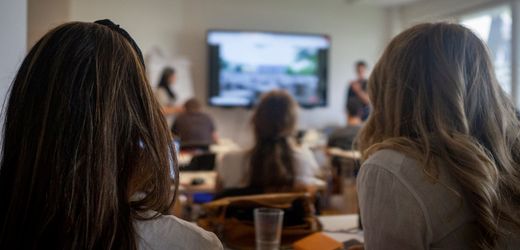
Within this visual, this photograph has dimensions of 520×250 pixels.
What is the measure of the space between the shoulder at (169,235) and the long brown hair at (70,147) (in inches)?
1.2

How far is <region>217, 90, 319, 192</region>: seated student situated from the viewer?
2.52 metres

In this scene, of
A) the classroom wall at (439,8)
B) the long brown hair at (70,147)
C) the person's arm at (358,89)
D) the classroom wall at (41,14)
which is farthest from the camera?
the person's arm at (358,89)

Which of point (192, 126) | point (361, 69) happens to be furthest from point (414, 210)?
point (361, 69)

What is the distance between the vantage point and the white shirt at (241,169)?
2.61 metres

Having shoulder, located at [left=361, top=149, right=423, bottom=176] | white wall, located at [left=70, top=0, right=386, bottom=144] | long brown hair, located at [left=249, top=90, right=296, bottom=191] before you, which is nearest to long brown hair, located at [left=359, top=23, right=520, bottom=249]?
shoulder, located at [left=361, top=149, right=423, bottom=176]

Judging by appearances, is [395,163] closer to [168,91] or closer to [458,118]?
[458,118]

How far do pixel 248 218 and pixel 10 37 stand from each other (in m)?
0.92

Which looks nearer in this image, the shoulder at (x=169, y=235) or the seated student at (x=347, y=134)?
the shoulder at (x=169, y=235)

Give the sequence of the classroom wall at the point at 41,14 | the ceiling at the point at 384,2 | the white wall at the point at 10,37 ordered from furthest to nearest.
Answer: the ceiling at the point at 384,2
the classroom wall at the point at 41,14
the white wall at the point at 10,37

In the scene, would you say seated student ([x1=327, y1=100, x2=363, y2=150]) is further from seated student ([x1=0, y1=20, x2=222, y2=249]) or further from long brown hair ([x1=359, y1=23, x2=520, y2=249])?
seated student ([x1=0, y1=20, x2=222, y2=249])

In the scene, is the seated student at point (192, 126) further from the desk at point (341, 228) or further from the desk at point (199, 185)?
the desk at point (341, 228)

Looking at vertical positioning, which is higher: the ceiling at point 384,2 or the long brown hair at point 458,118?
the ceiling at point 384,2

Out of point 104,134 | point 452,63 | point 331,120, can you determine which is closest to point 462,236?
point 452,63

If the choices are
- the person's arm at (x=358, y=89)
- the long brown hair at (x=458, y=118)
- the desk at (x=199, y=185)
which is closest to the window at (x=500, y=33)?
the person's arm at (x=358, y=89)
